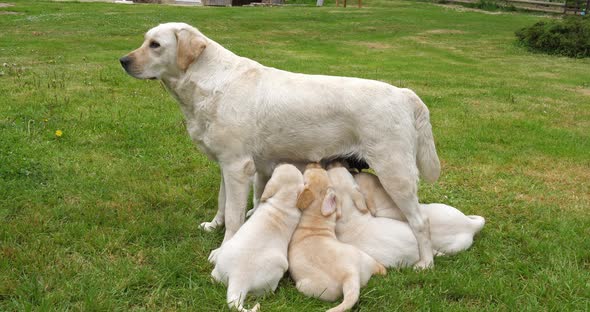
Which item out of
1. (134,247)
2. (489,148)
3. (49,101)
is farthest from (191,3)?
(134,247)

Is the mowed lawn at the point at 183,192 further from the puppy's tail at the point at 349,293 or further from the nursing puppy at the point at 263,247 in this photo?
the puppy's tail at the point at 349,293

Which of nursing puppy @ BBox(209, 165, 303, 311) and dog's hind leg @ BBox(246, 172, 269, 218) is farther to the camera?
dog's hind leg @ BBox(246, 172, 269, 218)

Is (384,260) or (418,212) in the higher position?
(418,212)

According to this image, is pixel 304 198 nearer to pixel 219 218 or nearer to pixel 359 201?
pixel 359 201

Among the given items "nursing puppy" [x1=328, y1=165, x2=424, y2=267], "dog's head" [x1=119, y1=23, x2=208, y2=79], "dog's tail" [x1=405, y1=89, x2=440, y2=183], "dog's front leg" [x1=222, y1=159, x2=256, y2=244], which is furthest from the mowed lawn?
"dog's head" [x1=119, y1=23, x2=208, y2=79]

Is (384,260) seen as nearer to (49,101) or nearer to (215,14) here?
(49,101)

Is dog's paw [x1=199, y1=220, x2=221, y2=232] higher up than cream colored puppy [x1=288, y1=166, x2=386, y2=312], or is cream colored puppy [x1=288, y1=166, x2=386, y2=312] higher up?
cream colored puppy [x1=288, y1=166, x2=386, y2=312]

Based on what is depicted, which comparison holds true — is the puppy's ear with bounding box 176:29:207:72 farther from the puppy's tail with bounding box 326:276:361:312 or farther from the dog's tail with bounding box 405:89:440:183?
the puppy's tail with bounding box 326:276:361:312

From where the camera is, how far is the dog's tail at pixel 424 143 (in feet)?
14.8

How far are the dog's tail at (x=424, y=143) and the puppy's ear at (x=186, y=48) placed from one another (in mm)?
1727

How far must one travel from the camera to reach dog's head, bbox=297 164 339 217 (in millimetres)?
4238

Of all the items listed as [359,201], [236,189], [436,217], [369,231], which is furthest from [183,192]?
[436,217]

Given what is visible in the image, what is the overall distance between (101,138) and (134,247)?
3223 millimetres

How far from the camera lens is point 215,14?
26281 millimetres
